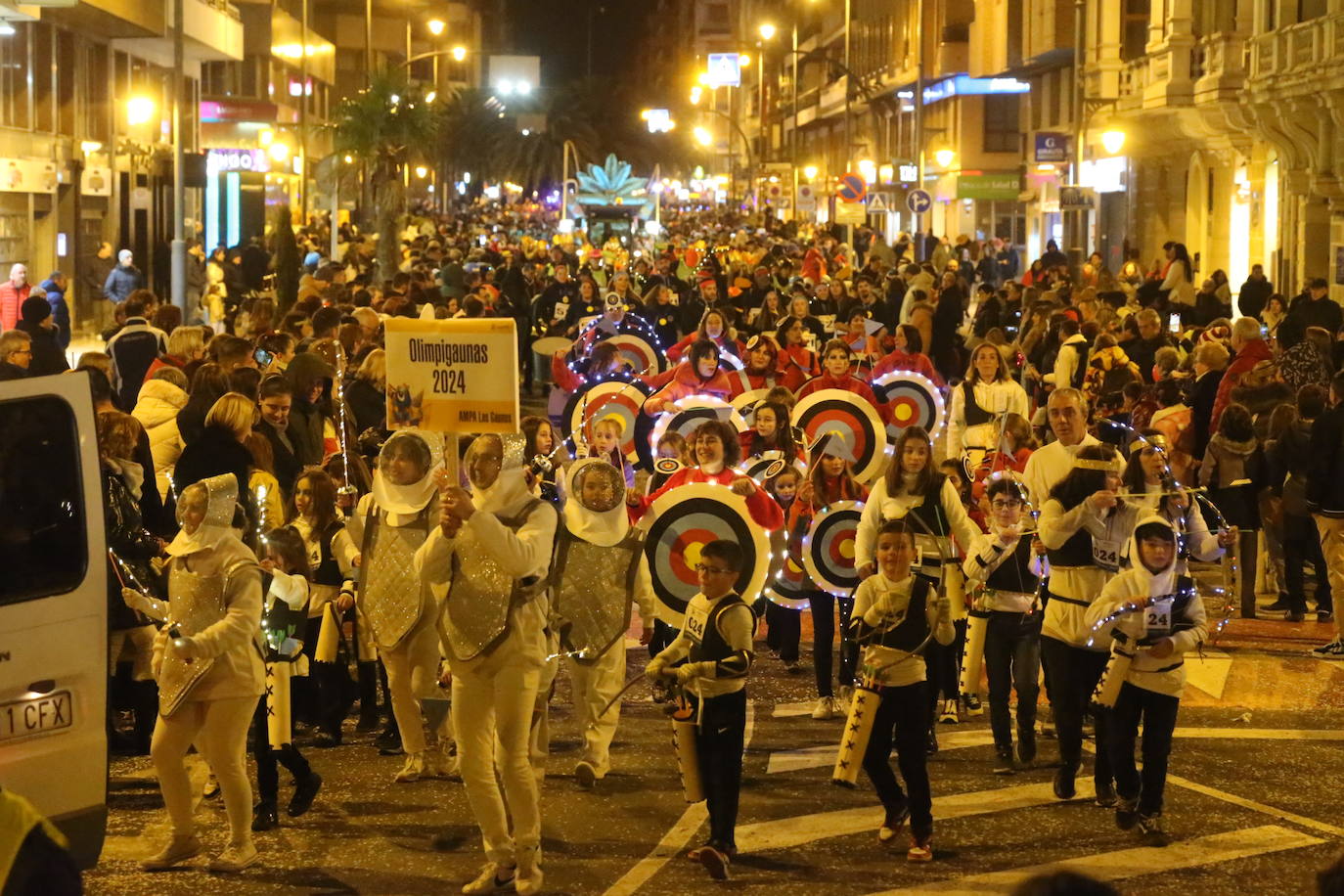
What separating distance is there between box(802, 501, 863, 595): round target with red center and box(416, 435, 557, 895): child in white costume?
3.25m

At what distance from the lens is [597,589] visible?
30.5 ft

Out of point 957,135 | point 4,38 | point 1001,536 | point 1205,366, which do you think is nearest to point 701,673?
point 1001,536

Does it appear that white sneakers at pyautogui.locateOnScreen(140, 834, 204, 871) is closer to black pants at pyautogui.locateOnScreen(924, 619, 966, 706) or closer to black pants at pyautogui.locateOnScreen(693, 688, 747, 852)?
black pants at pyautogui.locateOnScreen(693, 688, 747, 852)

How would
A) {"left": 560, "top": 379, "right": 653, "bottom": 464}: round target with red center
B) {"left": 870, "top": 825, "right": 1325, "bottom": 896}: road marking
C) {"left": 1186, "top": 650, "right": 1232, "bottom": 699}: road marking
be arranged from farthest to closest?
{"left": 560, "top": 379, "right": 653, "bottom": 464}: round target with red center
{"left": 1186, "top": 650, "right": 1232, "bottom": 699}: road marking
{"left": 870, "top": 825, "right": 1325, "bottom": 896}: road marking

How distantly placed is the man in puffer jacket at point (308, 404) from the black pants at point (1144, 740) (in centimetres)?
580

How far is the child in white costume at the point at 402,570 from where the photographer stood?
8.94 m

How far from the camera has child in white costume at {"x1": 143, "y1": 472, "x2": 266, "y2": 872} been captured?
789 centimetres

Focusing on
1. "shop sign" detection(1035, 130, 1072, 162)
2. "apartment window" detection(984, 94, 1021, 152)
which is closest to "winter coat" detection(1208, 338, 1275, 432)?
"shop sign" detection(1035, 130, 1072, 162)

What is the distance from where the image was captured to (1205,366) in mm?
15641

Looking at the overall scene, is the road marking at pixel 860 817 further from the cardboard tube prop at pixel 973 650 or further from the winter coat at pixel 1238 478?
the winter coat at pixel 1238 478

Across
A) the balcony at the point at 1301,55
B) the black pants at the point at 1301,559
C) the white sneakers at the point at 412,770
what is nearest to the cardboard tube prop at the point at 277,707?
the white sneakers at the point at 412,770

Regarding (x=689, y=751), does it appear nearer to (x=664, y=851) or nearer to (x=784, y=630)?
(x=664, y=851)

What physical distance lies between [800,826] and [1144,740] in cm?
155

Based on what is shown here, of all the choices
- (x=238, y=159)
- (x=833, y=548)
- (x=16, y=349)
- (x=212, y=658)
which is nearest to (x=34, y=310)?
(x=16, y=349)
